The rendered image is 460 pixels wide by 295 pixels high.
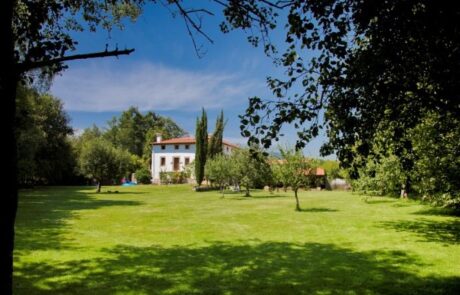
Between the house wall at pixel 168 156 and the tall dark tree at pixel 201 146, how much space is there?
15.0 m

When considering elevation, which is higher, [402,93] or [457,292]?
[402,93]

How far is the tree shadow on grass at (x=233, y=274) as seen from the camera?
7375mm

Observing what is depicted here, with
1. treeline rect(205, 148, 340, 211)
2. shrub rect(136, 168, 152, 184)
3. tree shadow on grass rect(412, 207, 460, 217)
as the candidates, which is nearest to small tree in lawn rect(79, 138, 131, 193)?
treeline rect(205, 148, 340, 211)

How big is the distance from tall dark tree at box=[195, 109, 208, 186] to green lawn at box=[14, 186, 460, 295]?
37626 millimetres

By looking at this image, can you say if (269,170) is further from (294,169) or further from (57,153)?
(57,153)

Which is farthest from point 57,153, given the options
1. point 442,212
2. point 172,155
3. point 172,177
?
point 442,212

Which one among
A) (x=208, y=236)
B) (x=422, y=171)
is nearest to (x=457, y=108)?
(x=208, y=236)

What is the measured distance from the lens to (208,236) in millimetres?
13922

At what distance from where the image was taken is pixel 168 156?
241 feet

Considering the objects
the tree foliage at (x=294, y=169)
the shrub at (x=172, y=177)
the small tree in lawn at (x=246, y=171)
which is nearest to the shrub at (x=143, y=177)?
the shrub at (x=172, y=177)

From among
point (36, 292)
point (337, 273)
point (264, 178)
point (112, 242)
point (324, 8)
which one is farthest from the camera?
point (264, 178)

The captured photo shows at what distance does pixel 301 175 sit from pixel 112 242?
594 inches

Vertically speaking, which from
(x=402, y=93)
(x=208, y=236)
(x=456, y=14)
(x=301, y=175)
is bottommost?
(x=208, y=236)

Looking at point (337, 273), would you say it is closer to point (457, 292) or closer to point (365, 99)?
point (457, 292)
